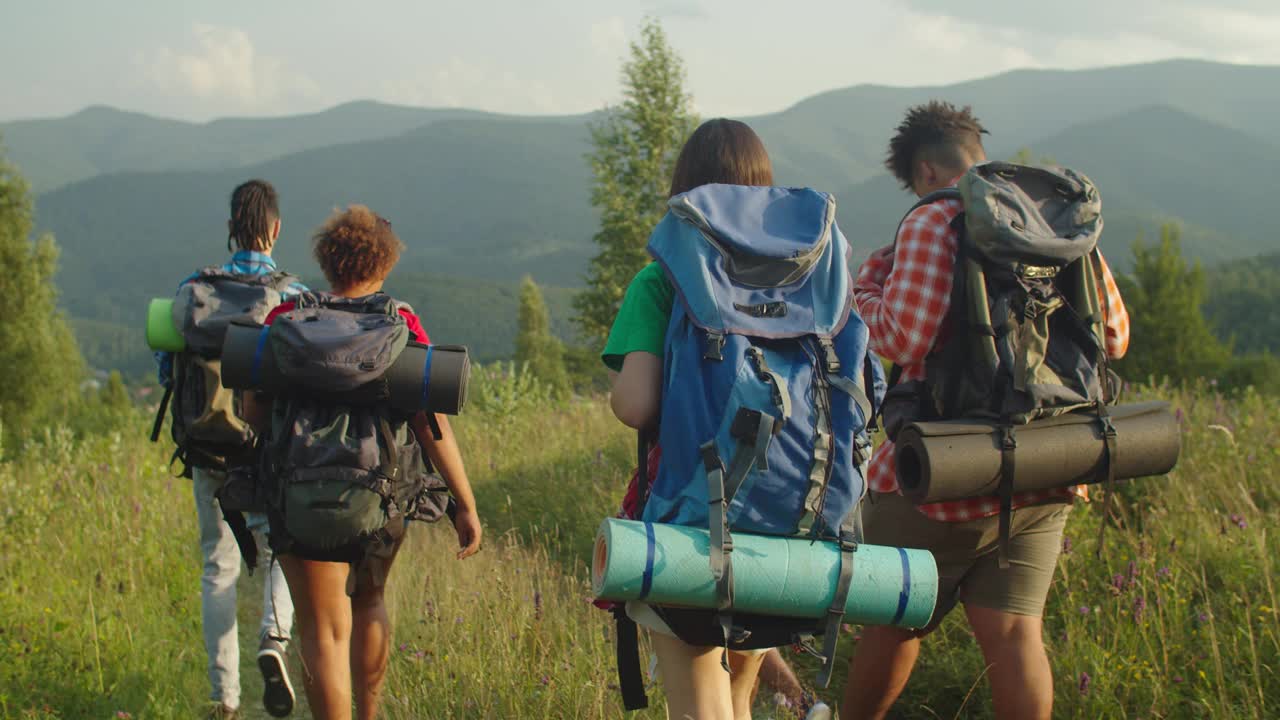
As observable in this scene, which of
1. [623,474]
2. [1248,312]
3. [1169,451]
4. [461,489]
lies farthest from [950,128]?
[1248,312]

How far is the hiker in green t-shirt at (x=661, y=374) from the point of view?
6.75ft

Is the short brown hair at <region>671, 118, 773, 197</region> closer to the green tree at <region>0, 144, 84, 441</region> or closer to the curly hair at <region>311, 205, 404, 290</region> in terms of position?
the curly hair at <region>311, 205, 404, 290</region>

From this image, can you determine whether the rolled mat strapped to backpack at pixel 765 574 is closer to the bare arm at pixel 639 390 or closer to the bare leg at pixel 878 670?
the bare arm at pixel 639 390

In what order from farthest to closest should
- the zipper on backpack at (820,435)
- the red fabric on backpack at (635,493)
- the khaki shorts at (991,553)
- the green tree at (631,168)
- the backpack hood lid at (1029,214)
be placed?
the green tree at (631,168) < the khaki shorts at (991,553) < the backpack hood lid at (1029,214) < the red fabric on backpack at (635,493) < the zipper on backpack at (820,435)

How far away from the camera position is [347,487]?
8.99ft

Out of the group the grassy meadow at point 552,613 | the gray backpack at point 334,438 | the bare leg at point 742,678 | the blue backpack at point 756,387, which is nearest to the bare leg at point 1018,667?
the grassy meadow at point 552,613

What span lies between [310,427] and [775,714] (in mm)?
1954

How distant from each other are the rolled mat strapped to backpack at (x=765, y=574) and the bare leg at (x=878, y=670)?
0.85 m

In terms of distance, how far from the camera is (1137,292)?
40.0 meters

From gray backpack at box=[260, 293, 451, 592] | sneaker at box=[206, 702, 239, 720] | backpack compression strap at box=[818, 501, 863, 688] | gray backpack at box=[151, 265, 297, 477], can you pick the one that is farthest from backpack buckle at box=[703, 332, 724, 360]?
sneaker at box=[206, 702, 239, 720]

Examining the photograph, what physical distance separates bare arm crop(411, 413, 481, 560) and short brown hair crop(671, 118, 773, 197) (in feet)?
3.96

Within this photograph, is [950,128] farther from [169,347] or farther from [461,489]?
[169,347]

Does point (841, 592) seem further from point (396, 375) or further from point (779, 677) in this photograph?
point (779, 677)

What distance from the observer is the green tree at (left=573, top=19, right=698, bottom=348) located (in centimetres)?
3144
